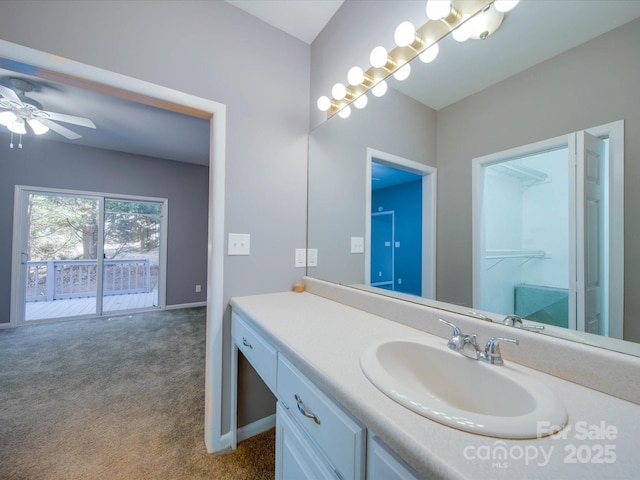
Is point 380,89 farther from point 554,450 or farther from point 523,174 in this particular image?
point 554,450

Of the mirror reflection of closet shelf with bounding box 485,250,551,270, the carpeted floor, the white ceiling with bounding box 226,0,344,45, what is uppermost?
the white ceiling with bounding box 226,0,344,45

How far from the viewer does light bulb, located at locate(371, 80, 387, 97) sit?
4.37 feet

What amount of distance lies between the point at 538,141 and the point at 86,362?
143 inches

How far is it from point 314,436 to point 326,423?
0.10 m

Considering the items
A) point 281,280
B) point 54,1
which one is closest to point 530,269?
point 281,280

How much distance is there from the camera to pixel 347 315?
3.90 feet

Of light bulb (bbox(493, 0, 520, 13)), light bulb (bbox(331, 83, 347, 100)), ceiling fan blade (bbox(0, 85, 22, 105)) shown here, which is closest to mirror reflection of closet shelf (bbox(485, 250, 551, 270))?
light bulb (bbox(493, 0, 520, 13))

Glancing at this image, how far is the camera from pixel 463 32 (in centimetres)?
98

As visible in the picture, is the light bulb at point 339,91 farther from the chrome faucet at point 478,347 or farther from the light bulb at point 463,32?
the chrome faucet at point 478,347

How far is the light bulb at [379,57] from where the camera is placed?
1221 mm

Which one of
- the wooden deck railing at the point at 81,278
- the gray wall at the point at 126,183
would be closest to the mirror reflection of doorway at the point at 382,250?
the gray wall at the point at 126,183

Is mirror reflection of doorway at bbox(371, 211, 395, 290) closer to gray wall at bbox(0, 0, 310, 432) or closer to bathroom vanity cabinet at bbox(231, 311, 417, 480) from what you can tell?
gray wall at bbox(0, 0, 310, 432)

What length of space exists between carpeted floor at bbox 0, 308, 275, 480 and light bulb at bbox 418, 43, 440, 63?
2132mm

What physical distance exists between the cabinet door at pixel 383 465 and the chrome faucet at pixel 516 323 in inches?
21.7
